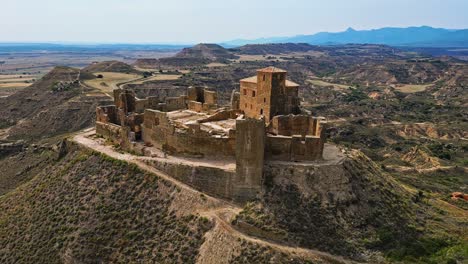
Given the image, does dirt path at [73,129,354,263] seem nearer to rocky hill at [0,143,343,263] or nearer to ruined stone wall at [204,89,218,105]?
rocky hill at [0,143,343,263]

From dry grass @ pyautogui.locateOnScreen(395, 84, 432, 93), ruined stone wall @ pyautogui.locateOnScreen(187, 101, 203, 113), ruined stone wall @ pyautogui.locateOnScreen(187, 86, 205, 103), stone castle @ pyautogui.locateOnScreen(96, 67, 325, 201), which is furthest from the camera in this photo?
dry grass @ pyautogui.locateOnScreen(395, 84, 432, 93)

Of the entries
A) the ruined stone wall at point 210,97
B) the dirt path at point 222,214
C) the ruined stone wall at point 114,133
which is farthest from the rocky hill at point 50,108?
the dirt path at point 222,214

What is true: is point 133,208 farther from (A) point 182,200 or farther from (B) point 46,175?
(B) point 46,175

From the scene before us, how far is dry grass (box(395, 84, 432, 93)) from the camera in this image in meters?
180

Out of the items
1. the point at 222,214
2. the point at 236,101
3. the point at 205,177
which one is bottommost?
the point at 222,214

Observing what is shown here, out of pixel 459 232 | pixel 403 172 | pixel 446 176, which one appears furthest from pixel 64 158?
pixel 446 176

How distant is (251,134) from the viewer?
122ft

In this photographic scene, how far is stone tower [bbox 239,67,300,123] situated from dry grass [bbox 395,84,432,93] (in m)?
147

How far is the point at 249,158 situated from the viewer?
3750 centimetres

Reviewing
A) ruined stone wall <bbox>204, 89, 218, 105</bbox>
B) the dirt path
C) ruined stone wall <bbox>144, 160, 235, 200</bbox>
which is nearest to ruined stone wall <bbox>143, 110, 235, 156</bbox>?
ruined stone wall <bbox>144, 160, 235, 200</bbox>

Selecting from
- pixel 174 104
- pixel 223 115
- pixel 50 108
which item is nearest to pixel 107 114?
pixel 174 104

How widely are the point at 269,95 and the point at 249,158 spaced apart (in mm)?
9870

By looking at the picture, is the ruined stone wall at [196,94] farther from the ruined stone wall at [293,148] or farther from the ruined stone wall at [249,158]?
the ruined stone wall at [249,158]

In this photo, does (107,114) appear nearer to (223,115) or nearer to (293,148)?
(223,115)
